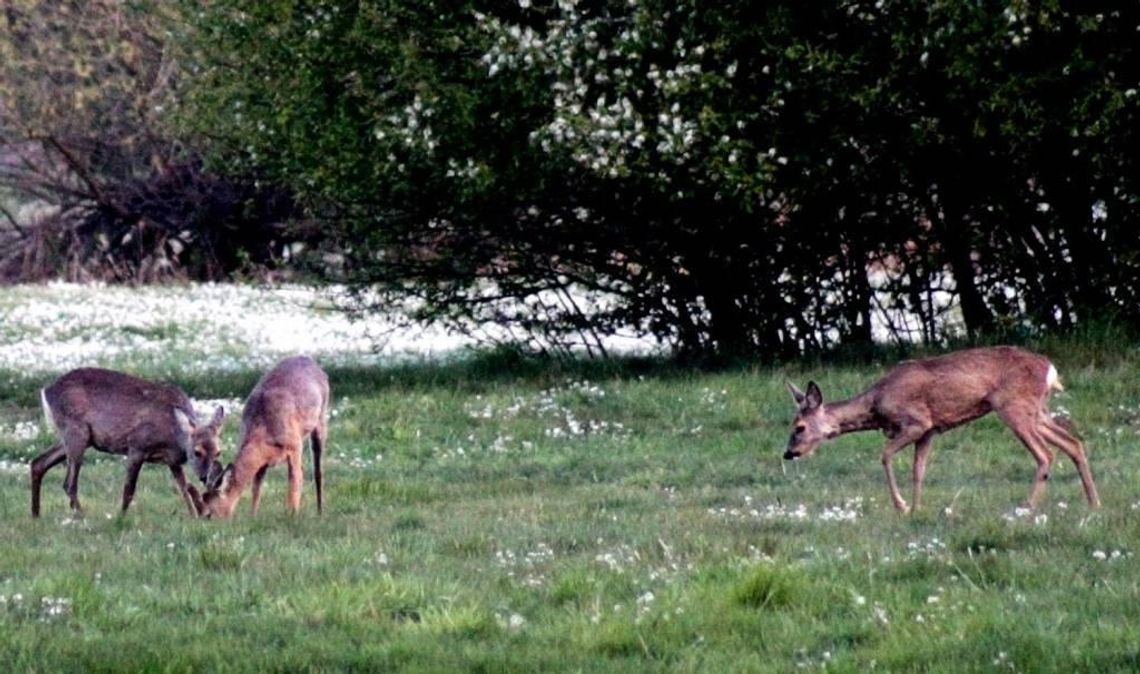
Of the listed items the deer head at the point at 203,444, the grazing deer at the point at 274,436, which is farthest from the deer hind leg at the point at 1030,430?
the deer head at the point at 203,444

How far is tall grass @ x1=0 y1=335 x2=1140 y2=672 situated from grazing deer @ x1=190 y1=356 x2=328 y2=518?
0.28m

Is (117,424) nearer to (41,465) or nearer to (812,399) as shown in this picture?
(41,465)

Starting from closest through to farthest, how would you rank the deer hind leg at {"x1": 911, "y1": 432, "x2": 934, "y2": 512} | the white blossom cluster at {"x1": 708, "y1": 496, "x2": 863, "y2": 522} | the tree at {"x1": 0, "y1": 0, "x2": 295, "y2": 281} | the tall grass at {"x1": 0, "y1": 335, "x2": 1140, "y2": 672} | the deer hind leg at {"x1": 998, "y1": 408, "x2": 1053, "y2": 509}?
the tall grass at {"x1": 0, "y1": 335, "x2": 1140, "y2": 672} → the white blossom cluster at {"x1": 708, "y1": 496, "x2": 863, "y2": 522} → the deer hind leg at {"x1": 911, "y1": 432, "x2": 934, "y2": 512} → the deer hind leg at {"x1": 998, "y1": 408, "x2": 1053, "y2": 509} → the tree at {"x1": 0, "y1": 0, "x2": 295, "y2": 281}

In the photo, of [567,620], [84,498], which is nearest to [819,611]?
[567,620]

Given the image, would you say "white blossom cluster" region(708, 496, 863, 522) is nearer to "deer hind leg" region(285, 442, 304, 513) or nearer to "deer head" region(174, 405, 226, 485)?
"deer hind leg" region(285, 442, 304, 513)

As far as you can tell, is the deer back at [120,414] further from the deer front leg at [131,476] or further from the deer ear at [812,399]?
the deer ear at [812,399]

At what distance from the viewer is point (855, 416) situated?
12.5 meters

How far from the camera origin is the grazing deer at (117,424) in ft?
41.3

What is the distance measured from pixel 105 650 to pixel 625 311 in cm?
1350

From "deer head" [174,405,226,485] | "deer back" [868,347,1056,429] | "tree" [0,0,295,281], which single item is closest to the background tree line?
"deer back" [868,347,1056,429]

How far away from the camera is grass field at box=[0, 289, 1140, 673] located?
788 centimetres

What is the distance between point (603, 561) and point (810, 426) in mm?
3240

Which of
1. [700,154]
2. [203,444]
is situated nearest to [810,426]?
[203,444]

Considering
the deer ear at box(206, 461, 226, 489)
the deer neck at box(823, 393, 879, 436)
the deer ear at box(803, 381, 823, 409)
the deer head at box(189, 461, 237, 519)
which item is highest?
the deer ear at box(803, 381, 823, 409)
